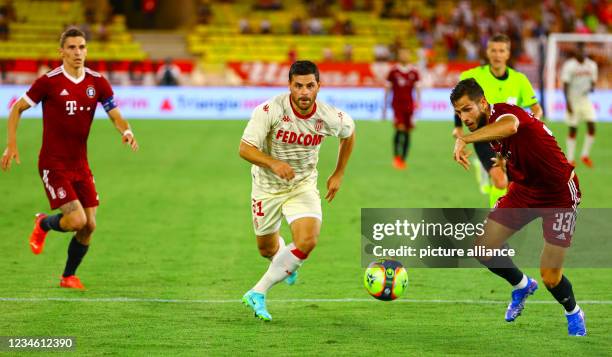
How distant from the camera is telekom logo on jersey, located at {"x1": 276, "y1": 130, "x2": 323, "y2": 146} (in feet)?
25.0

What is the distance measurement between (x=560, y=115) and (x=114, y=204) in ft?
60.6

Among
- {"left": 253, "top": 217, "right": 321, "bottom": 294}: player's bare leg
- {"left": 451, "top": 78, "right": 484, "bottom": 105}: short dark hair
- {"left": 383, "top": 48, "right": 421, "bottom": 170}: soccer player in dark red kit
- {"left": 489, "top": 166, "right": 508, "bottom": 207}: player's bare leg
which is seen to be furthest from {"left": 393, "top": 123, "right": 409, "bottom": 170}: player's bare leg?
{"left": 451, "top": 78, "right": 484, "bottom": 105}: short dark hair

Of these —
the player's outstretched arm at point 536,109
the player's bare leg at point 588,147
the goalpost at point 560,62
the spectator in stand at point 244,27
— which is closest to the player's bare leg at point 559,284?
the player's outstretched arm at point 536,109

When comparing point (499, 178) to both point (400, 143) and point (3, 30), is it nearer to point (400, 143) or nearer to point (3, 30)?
point (400, 143)

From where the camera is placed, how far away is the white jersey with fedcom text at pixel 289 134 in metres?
7.53

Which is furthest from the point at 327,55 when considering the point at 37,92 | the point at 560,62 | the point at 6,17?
the point at 37,92

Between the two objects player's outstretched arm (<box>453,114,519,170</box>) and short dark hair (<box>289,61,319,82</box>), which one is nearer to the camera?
player's outstretched arm (<box>453,114,519,170</box>)

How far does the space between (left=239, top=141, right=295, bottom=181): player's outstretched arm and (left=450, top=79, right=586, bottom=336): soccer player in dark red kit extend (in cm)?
125

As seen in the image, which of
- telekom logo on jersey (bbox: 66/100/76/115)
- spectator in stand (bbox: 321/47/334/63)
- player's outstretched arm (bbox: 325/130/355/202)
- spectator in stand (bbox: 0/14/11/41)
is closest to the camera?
player's outstretched arm (bbox: 325/130/355/202)

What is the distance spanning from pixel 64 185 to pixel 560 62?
83.9 ft

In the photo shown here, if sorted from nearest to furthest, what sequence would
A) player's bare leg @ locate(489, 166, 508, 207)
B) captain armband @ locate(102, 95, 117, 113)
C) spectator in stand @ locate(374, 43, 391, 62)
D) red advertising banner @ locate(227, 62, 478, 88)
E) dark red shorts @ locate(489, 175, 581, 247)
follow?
1. dark red shorts @ locate(489, 175, 581, 247)
2. captain armband @ locate(102, 95, 117, 113)
3. player's bare leg @ locate(489, 166, 508, 207)
4. red advertising banner @ locate(227, 62, 478, 88)
5. spectator in stand @ locate(374, 43, 391, 62)

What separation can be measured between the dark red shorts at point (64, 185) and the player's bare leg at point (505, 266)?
353 cm

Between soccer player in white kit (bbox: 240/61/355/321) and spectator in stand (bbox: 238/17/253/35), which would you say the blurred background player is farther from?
spectator in stand (bbox: 238/17/253/35)

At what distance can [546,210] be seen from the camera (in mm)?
7219
